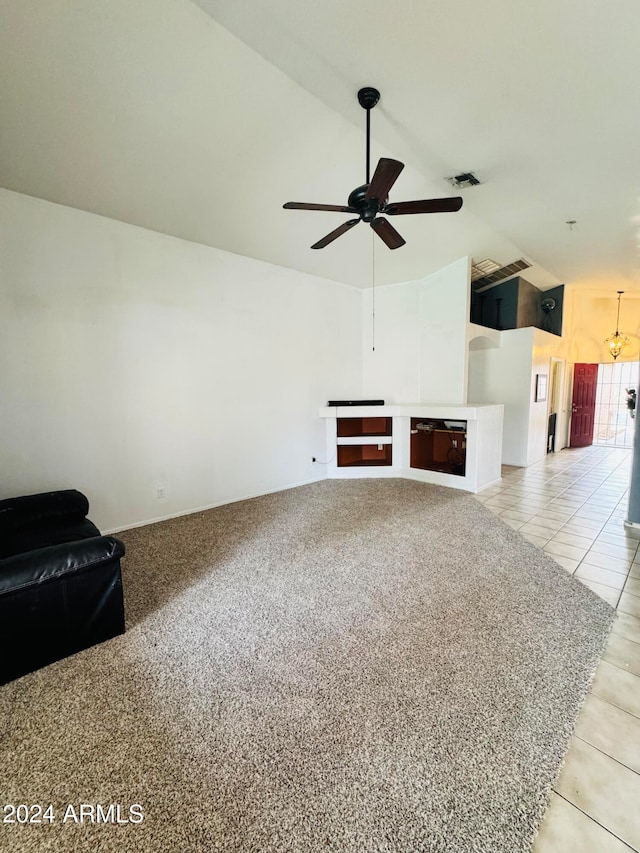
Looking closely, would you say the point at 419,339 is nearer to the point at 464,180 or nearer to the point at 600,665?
→ the point at 464,180

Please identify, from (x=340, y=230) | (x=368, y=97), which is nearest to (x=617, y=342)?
(x=340, y=230)

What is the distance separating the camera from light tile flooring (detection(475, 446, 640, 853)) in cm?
116

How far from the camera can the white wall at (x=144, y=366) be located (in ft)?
9.95

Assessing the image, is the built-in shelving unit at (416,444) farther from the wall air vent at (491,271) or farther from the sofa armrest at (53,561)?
the sofa armrest at (53,561)

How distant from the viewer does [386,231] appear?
2770 mm

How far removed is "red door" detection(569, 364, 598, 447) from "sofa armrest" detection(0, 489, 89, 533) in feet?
32.3

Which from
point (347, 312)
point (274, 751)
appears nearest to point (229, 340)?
point (347, 312)

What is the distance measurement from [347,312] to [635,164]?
3.62 meters

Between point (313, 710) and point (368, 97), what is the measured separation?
3756 mm

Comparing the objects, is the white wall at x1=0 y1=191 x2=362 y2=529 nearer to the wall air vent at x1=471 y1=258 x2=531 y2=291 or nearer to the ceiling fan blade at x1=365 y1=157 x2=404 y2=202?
the ceiling fan blade at x1=365 y1=157 x2=404 y2=202

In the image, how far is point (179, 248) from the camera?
3.87 metres

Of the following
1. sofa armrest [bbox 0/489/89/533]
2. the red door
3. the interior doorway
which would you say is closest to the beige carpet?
sofa armrest [bbox 0/489/89/533]

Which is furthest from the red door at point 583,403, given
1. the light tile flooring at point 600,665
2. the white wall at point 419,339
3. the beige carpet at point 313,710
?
the beige carpet at point 313,710

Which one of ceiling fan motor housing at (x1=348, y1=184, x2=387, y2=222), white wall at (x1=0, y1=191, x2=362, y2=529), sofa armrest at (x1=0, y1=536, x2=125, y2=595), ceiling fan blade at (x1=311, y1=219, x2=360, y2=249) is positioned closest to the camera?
sofa armrest at (x1=0, y1=536, x2=125, y2=595)
